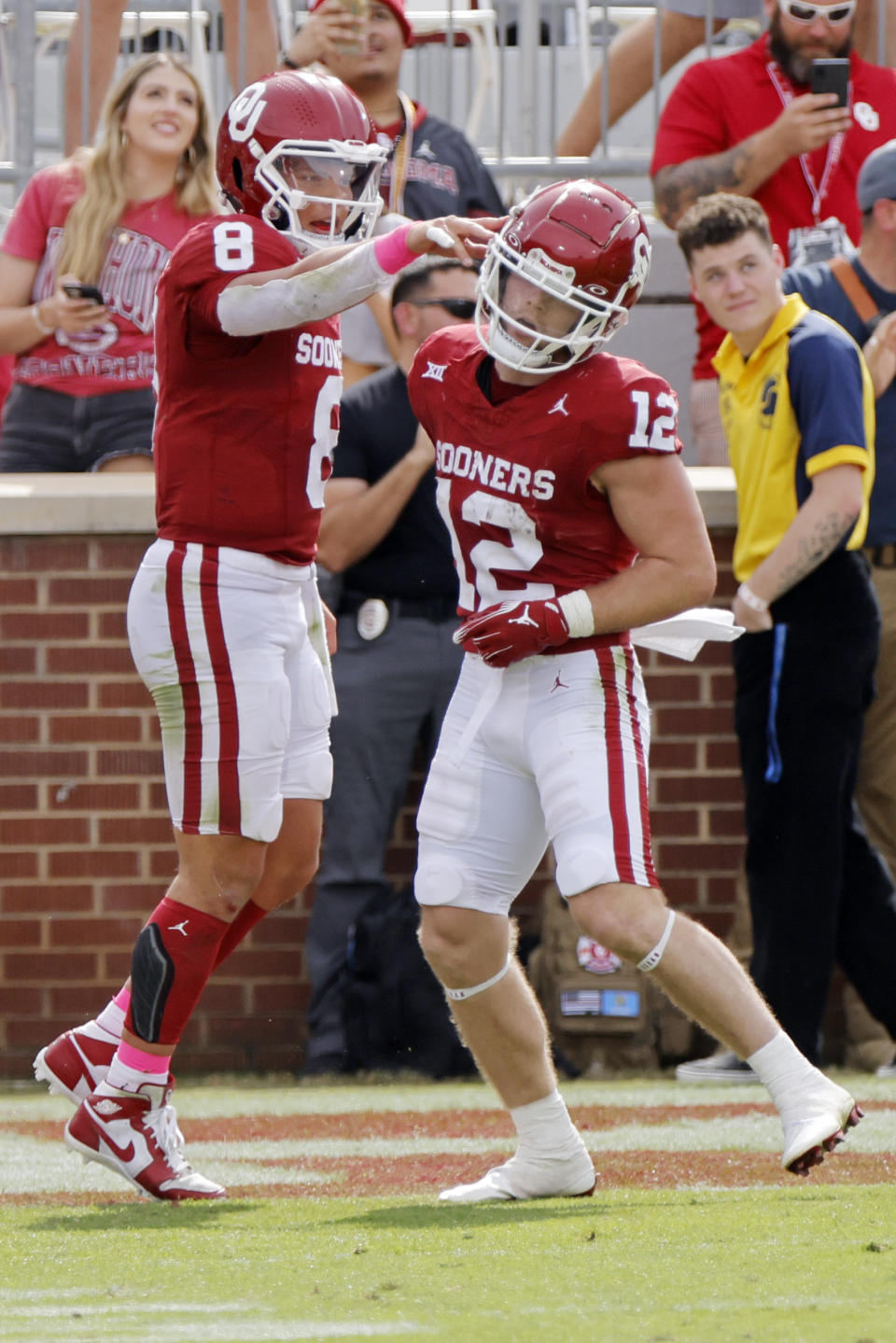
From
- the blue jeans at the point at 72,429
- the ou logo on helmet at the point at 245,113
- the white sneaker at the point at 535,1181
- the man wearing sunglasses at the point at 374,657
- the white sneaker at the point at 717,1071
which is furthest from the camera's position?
the blue jeans at the point at 72,429

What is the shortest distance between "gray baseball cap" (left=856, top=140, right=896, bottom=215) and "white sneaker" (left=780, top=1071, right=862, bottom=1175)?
10.9 feet

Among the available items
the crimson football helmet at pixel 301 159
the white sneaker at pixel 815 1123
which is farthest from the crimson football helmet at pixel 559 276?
the white sneaker at pixel 815 1123

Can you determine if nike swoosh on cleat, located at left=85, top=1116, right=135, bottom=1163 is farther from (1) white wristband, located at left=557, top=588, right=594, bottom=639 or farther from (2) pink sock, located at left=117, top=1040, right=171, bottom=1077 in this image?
(1) white wristband, located at left=557, top=588, right=594, bottom=639

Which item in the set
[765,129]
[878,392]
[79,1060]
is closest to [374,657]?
[878,392]

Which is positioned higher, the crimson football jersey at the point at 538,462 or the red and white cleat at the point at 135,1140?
the crimson football jersey at the point at 538,462

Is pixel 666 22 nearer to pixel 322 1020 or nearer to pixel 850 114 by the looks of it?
pixel 850 114

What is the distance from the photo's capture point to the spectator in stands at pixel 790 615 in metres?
6.08

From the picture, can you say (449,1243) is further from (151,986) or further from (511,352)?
(511,352)

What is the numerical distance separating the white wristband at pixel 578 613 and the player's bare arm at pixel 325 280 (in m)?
0.68

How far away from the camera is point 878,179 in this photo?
6496mm

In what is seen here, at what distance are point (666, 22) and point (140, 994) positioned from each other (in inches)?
210

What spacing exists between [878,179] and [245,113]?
9.25ft

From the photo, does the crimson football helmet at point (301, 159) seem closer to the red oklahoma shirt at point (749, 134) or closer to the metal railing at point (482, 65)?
the red oklahoma shirt at point (749, 134)

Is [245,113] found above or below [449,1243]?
above
